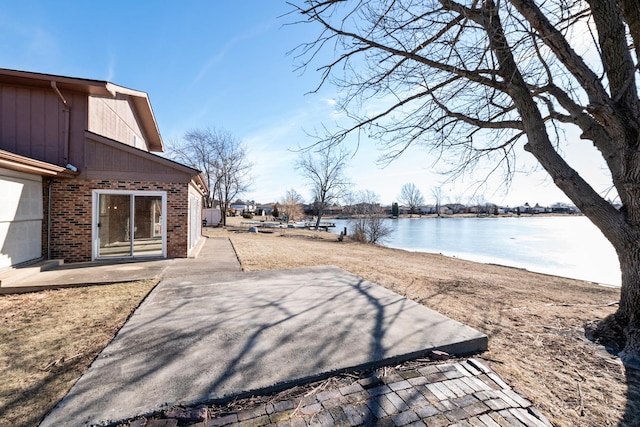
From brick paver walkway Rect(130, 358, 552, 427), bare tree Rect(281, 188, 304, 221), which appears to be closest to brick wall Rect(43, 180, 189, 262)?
brick paver walkway Rect(130, 358, 552, 427)

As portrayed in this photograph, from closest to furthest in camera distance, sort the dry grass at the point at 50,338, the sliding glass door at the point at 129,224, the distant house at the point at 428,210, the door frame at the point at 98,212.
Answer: the dry grass at the point at 50,338, the door frame at the point at 98,212, the sliding glass door at the point at 129,224, the distant house at the point at 428,210

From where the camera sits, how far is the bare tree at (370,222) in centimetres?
2242

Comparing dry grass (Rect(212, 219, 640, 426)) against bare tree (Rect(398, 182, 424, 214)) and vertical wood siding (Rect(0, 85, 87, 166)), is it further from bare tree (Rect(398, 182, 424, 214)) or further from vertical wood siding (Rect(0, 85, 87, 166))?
bare tree (Rect(398, 182, 424, 214))

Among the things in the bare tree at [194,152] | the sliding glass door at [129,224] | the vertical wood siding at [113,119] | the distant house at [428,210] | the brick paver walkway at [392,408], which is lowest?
the brick paver walkway at [392,408]

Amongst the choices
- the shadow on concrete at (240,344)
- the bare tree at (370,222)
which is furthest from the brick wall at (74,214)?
Answer: the bare tree at (370,222)

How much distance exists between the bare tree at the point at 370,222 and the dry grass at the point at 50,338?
60.7 feet

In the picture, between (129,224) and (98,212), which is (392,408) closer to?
(129,224)

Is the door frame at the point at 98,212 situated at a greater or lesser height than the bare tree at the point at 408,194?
lesser

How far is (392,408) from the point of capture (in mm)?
1979

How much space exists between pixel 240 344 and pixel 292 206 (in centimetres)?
4750

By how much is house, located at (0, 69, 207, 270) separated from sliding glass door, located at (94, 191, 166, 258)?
23 millimetres

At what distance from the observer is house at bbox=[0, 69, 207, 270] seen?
6.80 meters

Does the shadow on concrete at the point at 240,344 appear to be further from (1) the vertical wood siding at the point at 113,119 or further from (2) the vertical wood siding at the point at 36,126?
(1) the vertical wood siding at the point at 113,119

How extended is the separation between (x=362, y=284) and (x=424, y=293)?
3.84 ft
